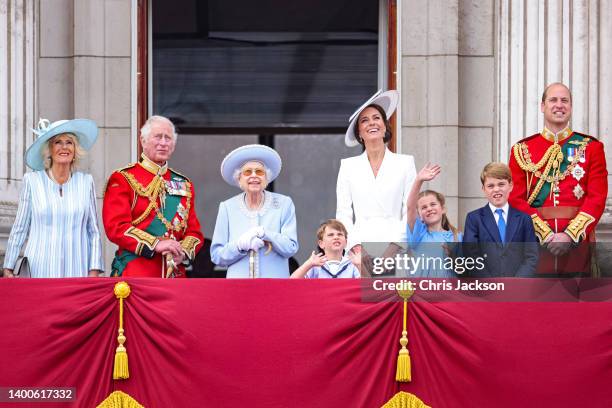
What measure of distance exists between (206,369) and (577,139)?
3304mm

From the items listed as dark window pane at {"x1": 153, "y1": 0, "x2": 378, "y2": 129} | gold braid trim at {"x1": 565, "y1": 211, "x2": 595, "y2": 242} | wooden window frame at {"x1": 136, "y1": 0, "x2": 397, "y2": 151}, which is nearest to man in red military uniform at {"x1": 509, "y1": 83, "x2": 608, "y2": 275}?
gold braid trim at {"x1": 565, "y1": 211, "x2": 595, "y2": 242}

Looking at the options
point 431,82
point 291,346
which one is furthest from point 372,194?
point 431,82

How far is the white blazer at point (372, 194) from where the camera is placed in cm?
1039

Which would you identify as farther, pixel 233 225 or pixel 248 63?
pixel 248 63

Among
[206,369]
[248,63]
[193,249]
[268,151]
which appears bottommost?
[206,369]

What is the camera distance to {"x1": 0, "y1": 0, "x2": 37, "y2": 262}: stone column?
40.9ft

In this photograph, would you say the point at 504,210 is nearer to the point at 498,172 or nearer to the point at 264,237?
the point at 498,172

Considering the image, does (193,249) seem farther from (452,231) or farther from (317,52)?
(317,52)

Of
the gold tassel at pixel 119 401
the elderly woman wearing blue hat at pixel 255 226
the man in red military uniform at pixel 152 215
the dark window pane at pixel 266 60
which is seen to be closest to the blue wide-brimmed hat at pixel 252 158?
the elderly woman wearing blue hat at pixel 255 226

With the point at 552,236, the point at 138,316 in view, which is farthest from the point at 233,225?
the point at 552,236

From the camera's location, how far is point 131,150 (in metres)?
13.2

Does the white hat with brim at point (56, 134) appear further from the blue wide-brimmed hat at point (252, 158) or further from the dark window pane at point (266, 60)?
the dark window pane at point (266, 60)

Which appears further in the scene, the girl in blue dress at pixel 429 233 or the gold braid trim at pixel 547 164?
the gold braid trim at pixel 547 164

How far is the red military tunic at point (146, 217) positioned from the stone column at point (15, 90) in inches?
92.5
